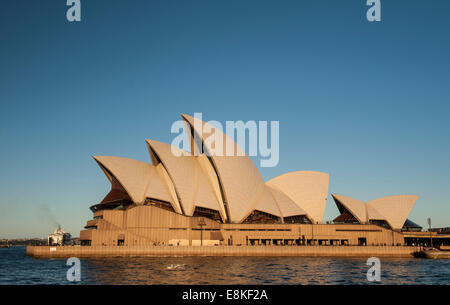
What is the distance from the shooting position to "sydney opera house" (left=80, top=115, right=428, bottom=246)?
6312cm

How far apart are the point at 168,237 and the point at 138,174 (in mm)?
12566

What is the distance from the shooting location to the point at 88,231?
63.0 meters

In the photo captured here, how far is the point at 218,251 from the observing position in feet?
198

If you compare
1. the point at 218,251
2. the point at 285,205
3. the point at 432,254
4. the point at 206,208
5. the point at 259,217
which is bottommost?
the point at 432,254

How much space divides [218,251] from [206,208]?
29.4 feet

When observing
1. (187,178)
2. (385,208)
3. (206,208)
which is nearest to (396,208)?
(385,208)

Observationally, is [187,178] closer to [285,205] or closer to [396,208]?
[285,205]

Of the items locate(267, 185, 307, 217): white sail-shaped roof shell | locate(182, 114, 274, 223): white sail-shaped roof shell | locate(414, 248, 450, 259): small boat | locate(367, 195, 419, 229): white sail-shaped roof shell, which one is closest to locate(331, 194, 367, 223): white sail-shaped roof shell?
locate(367, 195, 419, 229): white sail-shaped roof shell

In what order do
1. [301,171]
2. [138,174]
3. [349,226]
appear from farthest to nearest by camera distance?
[301,171]
[349,226]
[138,174]

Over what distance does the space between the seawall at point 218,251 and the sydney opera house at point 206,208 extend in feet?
10.3

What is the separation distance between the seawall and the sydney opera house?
3.14 metres

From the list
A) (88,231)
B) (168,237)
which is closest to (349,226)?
(168,237)

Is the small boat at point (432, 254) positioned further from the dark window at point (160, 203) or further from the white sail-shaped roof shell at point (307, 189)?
the dark window at point (160, 203)
